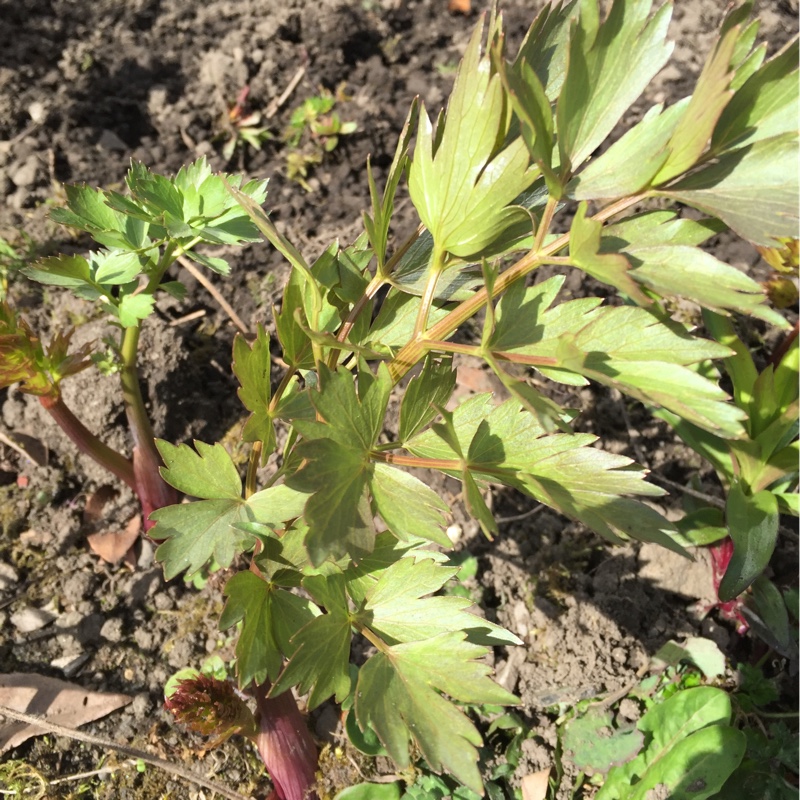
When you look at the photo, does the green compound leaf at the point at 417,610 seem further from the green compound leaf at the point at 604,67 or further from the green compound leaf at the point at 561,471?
the green compound leaf at the point at 604,67

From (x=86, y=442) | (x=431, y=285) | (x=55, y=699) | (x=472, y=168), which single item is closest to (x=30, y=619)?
(x=55, y=699)

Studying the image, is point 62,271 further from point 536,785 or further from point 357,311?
point 536,785

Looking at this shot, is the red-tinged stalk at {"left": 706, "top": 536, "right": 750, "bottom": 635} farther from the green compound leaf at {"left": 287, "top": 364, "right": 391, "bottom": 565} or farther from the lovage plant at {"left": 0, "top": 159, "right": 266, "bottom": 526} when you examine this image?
the lovage plant at {"left": 0, "top": 159, "right": 266, "bottom": 526}

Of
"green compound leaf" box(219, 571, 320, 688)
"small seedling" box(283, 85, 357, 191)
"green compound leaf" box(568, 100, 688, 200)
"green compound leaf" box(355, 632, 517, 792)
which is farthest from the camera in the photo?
"small seedling" box(283, 85, 357, 191)

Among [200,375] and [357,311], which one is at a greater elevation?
[357,311]

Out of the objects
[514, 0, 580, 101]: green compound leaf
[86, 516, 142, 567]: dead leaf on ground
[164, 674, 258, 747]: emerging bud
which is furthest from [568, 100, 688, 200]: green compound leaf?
[86, 516, 142, 567]: dead leaf on ground

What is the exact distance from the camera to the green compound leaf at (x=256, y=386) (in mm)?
1102

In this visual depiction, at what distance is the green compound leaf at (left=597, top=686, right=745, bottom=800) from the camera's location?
55.2 inches

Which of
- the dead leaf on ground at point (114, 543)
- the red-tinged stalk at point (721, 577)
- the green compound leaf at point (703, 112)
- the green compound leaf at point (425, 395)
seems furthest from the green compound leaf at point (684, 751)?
the dead leaf on ground at point (114, 543)

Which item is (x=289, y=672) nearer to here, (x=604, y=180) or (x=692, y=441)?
(x=604, y=180)

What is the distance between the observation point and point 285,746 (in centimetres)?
144

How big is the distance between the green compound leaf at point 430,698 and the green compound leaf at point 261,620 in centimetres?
16

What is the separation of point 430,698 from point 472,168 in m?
0.79

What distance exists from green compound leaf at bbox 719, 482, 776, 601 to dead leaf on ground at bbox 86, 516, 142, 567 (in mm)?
1403
